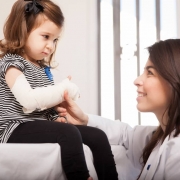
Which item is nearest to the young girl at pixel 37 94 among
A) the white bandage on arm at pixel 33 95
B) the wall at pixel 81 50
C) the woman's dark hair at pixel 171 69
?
the white bandage on arm at pixel 33 95

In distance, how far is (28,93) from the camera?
3.70 ft

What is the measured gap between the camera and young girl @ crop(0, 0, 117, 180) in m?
1.09

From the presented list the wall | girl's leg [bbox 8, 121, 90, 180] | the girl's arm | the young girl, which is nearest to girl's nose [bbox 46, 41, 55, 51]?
the young girl

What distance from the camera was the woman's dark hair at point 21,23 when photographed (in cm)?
130

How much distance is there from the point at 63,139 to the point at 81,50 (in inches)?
64.6

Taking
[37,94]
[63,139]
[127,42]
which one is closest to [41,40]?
[37,94]

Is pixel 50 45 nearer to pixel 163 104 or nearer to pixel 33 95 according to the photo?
pixel 33 95

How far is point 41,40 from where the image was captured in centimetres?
130

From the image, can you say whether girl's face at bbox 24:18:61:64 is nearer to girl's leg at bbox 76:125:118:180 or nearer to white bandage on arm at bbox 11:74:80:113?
white bandage on arm at bbox 11:74:80:113

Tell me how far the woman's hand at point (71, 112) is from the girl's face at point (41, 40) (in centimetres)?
21

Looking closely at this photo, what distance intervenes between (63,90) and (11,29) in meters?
0.35

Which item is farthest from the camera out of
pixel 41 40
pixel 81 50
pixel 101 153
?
pixel 81 50

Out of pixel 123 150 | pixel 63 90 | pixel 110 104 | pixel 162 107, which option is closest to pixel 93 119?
pixel 123 150

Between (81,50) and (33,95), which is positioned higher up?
(81,50)
